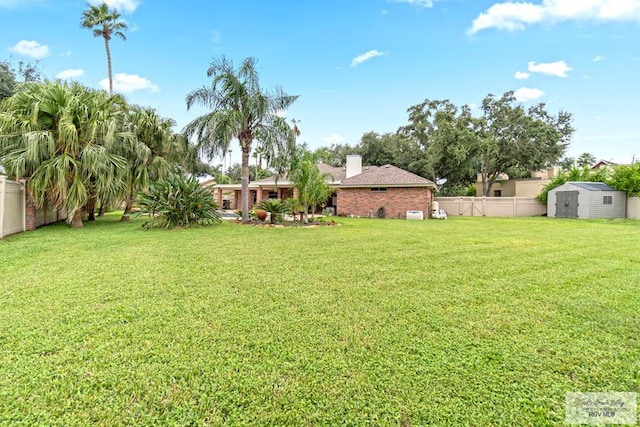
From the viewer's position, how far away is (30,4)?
42.0 feet

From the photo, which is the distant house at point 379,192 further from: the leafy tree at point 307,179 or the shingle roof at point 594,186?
the shingle roof at point 594,186

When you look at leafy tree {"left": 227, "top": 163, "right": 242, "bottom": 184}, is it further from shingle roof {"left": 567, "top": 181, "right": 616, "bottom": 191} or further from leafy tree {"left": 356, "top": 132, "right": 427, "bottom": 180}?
shingle roof {"left": 567, "top": 181, "right": 616, "bottom": 191}

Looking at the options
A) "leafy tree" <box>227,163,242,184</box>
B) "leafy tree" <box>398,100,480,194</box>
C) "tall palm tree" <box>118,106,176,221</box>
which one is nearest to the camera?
"tall palm tree" <box>118,106,176,221</box>

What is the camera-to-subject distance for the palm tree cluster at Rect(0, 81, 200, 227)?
933 centimetres

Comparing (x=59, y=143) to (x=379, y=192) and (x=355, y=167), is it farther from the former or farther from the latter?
(x=355, y=167)

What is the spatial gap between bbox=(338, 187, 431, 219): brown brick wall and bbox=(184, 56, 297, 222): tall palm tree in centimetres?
770

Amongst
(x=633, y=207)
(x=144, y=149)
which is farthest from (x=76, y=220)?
(x=633, y=207)

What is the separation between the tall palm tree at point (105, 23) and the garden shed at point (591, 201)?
34649mm

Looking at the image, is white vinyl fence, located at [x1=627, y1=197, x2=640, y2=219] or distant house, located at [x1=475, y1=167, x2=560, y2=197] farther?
distant house, located at [x1=475, y1=167, x2=560, y2=197]

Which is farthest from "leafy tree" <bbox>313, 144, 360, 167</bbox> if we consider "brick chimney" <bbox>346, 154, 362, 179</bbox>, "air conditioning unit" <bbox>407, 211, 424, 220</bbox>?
"air conditioning unit" <bbox>407, 211, 424, 220</bbox>

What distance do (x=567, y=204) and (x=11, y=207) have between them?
29396 millimetres

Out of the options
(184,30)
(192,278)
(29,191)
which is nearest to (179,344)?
(192,278)

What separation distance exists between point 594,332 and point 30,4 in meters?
21.2

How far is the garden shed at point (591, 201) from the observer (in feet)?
62.6
